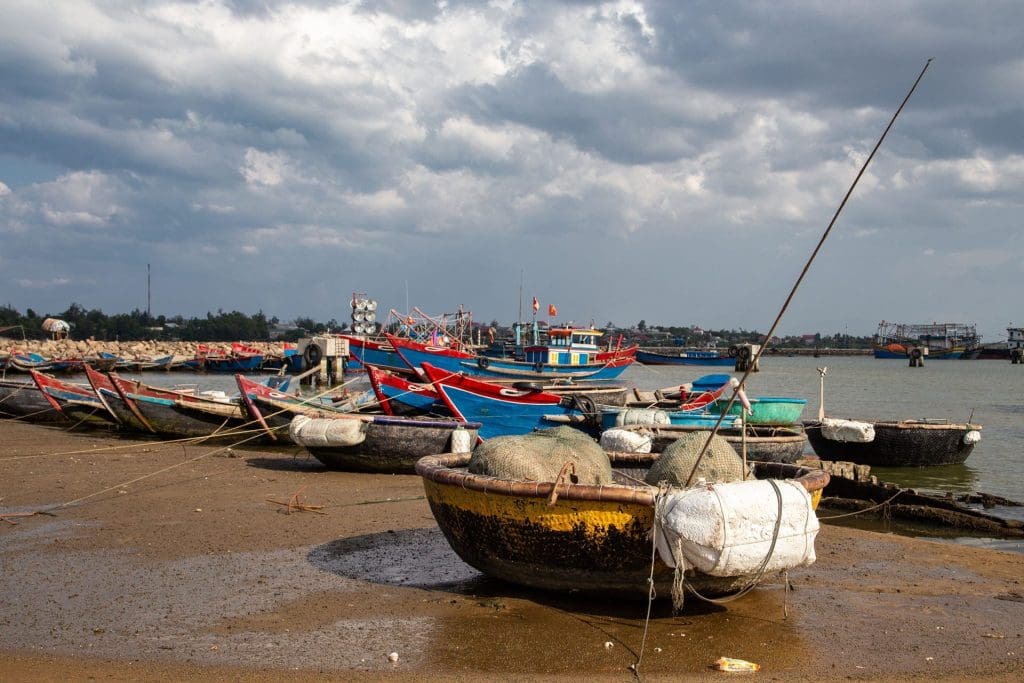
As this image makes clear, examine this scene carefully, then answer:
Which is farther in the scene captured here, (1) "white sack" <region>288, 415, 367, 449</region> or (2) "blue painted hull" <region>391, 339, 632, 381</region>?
(2) "blue painted hull" <region>391, 339, 632, 381</region>

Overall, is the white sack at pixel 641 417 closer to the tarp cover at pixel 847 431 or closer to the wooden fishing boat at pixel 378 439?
the tarp cover at pixel 847 431

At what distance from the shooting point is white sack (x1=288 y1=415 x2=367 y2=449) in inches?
456

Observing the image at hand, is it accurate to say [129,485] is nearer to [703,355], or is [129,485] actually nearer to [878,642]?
[878,642]

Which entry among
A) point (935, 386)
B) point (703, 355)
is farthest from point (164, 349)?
point (935, 386)

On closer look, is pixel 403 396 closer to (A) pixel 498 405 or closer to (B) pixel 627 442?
(A) pixel 498 405

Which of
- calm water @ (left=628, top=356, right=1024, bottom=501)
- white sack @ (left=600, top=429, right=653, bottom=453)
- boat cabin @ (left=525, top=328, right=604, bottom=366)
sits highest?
boat cabin @ (left=525, top=328, right=604, bottom=366)

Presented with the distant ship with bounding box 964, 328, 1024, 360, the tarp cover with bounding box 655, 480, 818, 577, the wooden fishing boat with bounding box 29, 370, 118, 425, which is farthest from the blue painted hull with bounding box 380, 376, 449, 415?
the distant ship with bounding box 964, 328, 1024, 360

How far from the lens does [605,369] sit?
138 ft

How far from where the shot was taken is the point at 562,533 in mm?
5637

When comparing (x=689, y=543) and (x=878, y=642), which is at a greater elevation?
(x=689, y=543)

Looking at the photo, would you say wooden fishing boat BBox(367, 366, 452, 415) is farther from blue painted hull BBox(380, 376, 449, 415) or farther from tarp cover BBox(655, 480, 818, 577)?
tarp cover BBox(655, 480, 818, 577)

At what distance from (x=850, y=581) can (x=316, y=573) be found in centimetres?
432

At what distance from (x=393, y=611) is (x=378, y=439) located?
236 inches

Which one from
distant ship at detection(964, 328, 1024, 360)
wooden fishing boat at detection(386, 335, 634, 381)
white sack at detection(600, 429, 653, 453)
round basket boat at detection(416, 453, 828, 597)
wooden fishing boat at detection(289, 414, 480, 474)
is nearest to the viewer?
round basket boat at detection(416, 453, 828, 597)
